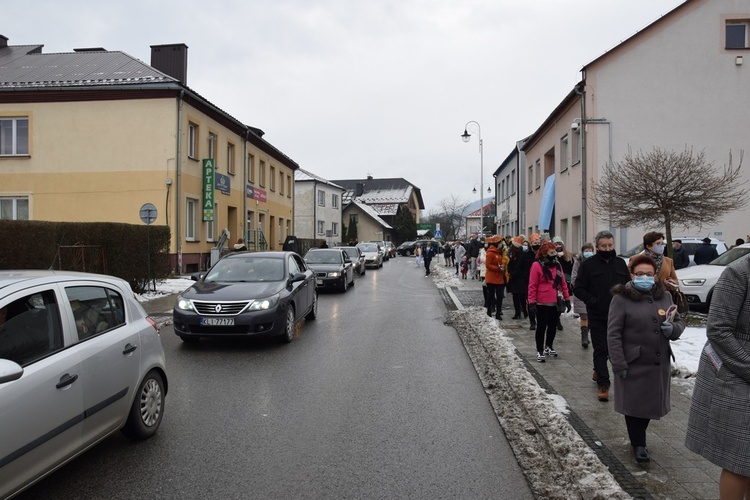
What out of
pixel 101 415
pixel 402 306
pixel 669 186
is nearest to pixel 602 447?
pixel 101 415

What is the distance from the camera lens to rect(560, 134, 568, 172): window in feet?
82.4

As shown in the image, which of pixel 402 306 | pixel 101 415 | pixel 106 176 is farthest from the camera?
pixel 106 176

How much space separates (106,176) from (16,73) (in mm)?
6903

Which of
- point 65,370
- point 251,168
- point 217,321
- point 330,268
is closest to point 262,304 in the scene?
point 217,321

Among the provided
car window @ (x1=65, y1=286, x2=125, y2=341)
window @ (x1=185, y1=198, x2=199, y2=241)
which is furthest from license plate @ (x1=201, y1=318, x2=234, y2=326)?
window @ (x1=185, y1=198, x2=199, y2=241)

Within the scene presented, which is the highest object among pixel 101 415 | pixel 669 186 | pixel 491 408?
pixel 669 186

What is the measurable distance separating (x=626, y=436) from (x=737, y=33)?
70.9 ft

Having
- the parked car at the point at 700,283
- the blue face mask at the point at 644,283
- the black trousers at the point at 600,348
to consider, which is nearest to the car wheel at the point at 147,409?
the blue face mask at the point at 644,283

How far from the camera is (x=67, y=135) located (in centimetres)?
2361

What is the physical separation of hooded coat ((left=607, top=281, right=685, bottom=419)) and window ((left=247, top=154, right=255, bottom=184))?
3044 cm

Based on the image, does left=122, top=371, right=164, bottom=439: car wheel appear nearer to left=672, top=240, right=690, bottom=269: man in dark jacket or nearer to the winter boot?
the winter boot

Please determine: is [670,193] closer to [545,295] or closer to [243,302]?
[545,295]

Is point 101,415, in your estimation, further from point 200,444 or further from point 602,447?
point 602,447

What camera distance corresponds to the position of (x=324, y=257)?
20812mm
